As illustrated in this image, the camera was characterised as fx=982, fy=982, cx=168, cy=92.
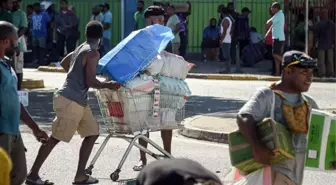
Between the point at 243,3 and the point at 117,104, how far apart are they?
21.2 m

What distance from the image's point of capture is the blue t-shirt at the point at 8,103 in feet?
24.8

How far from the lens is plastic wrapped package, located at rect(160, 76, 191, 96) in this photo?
980 centimetres

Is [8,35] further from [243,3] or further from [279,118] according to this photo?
[243,3]

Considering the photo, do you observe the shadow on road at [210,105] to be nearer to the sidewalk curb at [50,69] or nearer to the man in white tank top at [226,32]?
the man in white tank top at [226,32]

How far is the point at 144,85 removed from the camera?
9562 mm

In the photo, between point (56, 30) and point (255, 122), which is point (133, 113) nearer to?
point (255, 122)

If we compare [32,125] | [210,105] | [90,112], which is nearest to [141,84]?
[90,112]

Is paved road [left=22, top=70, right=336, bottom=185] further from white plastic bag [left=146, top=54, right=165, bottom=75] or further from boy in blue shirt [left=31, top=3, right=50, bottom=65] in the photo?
boy in blue shirt [left=31, top=3, right=50, bottom=65]

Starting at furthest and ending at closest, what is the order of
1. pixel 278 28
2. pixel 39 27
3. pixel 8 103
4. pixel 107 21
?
pixel 39 27 < pixel 107 21 < pixel 278 28 < pixel 8 103

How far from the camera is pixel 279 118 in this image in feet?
20.9

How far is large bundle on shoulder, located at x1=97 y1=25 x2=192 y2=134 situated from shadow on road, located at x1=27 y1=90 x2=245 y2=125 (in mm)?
5439

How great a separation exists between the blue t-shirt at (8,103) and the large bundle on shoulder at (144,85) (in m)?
1.87

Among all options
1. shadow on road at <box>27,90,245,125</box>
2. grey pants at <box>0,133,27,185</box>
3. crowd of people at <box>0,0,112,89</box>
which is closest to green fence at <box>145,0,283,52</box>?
crowd of people at <box>0,0,112,89</box>

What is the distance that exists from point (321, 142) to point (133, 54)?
3.59m
